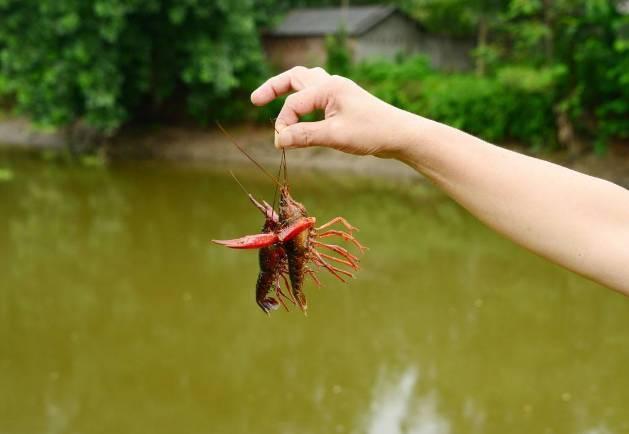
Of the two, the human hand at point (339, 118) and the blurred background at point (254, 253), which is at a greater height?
the human hand at point (339, 118)

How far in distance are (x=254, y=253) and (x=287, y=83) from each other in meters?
10.0

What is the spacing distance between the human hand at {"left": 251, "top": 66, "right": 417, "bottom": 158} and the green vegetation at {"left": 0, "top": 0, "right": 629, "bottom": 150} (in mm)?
14705

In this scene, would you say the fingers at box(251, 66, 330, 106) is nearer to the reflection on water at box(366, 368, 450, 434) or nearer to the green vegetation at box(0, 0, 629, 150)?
the reflection on water at box(366, 368, 450, 434)

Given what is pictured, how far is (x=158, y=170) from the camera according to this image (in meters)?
19.1

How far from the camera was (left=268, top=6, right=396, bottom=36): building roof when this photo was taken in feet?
83.7

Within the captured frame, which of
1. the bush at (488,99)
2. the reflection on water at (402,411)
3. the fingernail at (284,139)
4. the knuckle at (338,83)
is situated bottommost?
the bush at (488,99)

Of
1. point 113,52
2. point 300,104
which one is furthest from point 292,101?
point 113,52

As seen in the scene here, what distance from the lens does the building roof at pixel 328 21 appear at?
2550cm

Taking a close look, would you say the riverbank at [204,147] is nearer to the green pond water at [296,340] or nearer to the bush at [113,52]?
the bush at [113,52]

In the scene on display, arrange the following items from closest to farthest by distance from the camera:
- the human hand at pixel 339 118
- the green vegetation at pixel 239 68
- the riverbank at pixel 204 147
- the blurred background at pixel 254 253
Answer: the human hand at pixel 339 118 < the blurred background at pixel 254 253 < the green vegetation at pixel 239 68 < the riverbank at pixel 204 147

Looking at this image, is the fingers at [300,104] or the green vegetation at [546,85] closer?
the fingers at [300,104]

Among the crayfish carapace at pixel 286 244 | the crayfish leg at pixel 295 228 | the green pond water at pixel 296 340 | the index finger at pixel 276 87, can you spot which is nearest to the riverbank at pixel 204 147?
the green pond water at pixel 296 340

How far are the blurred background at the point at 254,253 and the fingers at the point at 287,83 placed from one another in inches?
191

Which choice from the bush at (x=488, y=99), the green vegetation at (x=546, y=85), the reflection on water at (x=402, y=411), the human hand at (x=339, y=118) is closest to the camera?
the human hand at (x=339, y=118)
